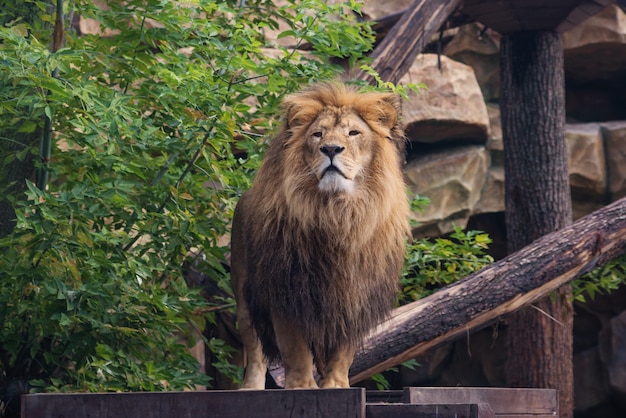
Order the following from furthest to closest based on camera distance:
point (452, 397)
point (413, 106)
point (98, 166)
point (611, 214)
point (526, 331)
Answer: point (413, 106) → point (526, 331) → point (611, 214) → point (98, 166) → point (452, 397)

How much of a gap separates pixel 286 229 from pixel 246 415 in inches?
33.3

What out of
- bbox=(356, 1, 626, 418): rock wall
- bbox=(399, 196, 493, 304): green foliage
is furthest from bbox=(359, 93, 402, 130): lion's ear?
bbox=(356, 1, 626, 418): rock wall

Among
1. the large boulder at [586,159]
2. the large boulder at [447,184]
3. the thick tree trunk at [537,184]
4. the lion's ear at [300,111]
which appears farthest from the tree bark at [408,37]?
the large boulder at [586,159]

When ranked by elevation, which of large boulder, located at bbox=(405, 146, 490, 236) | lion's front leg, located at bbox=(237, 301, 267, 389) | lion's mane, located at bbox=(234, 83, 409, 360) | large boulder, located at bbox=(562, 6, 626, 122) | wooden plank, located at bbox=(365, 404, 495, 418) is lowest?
wooden plank, located at bbox=(365, 404, 495, 418)

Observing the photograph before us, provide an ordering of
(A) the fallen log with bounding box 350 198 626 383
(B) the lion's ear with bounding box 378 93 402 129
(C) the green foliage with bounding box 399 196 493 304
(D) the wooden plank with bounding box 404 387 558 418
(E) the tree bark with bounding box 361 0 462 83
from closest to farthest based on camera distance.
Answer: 1. (D) the wooden plank with bounding box 404 387 558 418
2. (B) the lion's ear with bounding box 378 93 402 129
3. (A) the fallen log with bounding box 350 198 626 383
4. (C) the green foliage with bounding box 399 196 493 304
5. (E) the tree bark with bounding box 361 0 462 83

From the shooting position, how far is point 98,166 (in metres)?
4.18

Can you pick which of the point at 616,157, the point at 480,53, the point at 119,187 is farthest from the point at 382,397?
the point at 480,53

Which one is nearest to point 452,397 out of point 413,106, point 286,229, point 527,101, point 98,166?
point 286,229

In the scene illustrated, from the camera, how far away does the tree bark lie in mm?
6094

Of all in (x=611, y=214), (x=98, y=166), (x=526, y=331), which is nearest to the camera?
(x=98, y=166)

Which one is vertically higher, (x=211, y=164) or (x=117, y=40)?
(x=117, y=40)

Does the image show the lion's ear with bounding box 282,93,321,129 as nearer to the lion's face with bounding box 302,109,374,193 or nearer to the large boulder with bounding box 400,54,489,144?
the lion's face with bounding box 302,109,374,193

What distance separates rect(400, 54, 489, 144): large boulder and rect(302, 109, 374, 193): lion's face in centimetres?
491

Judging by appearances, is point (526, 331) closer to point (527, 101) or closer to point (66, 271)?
point (527, 101)
